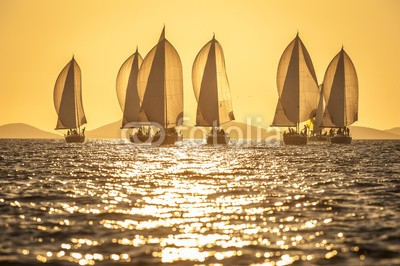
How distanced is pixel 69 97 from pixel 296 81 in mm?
45392

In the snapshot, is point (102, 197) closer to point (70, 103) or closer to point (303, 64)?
point (303, 64)

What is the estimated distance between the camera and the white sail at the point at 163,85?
93875mm

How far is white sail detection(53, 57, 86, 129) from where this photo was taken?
123500 millimetres

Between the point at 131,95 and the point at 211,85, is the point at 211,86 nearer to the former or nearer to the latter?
the point at 211,85

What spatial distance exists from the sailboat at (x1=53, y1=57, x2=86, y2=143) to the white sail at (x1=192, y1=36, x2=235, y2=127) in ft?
108

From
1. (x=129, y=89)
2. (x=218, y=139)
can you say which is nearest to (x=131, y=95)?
(x=129, y=89)

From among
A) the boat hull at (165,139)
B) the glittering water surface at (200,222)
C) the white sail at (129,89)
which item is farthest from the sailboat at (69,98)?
A: the glittering water surface at (200,222)

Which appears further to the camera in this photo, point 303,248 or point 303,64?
point 303,64

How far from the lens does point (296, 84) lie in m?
103

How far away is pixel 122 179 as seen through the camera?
36656 millimetres

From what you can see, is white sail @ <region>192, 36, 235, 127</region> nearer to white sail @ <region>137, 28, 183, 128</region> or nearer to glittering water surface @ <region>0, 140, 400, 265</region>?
white sail @ <region>137, 28, 183, 128</region>

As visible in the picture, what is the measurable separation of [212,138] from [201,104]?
9371mm

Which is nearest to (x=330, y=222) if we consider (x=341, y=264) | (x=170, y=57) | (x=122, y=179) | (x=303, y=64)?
(x=341, y=264)

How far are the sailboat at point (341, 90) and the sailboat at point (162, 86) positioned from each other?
31.6 metres
